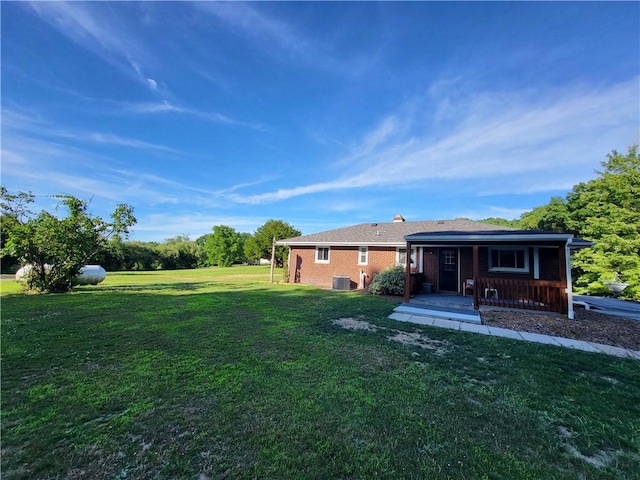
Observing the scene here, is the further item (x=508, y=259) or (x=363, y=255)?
(x=363, y=255)

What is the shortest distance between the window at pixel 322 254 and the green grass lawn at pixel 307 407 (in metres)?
10.3

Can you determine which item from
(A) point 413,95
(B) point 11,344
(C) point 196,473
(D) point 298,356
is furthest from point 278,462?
(A) point 413,95

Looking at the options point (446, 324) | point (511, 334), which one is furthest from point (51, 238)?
point (511, 334)

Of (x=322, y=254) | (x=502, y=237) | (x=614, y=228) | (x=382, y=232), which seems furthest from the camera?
(x=322, y=254)

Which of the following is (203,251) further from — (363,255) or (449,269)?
(449,269)

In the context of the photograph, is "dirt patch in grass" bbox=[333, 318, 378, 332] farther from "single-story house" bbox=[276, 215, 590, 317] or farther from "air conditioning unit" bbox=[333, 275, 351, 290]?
"air conditioning unit" bbox=[333, 275, 351, 290]

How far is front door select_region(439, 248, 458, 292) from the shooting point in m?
12.7

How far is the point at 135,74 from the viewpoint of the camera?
398 inches

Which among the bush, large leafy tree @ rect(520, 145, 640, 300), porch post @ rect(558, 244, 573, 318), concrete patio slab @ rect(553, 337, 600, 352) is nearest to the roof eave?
porch post @ rect(558, 244, 573, 318)

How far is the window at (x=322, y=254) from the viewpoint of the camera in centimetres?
1605

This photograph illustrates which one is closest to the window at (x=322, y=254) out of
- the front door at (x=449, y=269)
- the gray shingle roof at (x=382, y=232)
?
the gray shingle roof at (x=382, y=232)

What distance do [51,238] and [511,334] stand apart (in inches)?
652

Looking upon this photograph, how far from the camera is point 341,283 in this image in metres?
14.5

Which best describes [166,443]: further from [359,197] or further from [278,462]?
[359,197]
